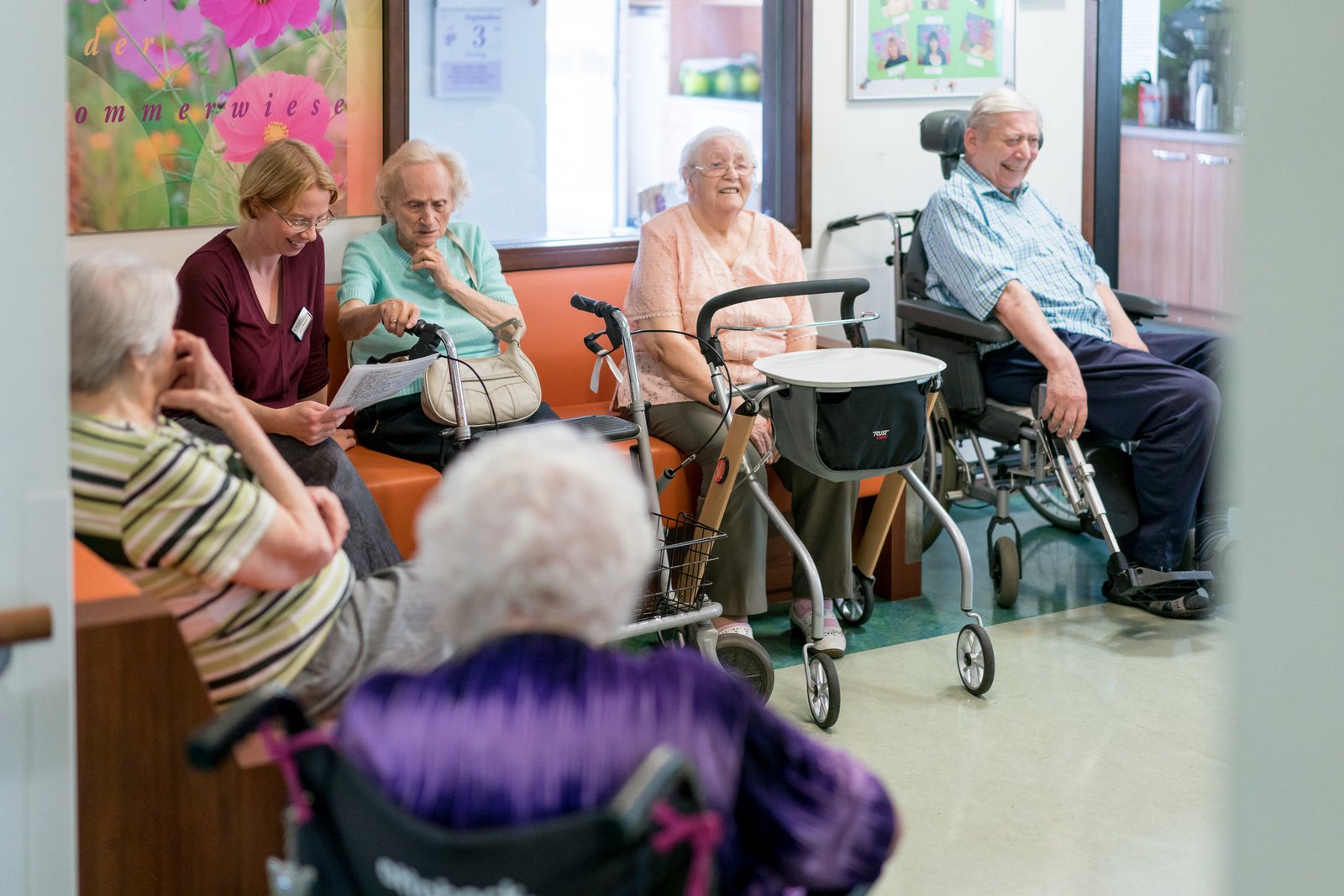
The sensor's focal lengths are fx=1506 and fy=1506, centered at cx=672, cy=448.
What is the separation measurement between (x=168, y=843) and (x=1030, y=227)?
10.8 feet

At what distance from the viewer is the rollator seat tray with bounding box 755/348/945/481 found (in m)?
3.33

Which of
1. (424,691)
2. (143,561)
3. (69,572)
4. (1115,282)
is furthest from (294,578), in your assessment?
(1115,282)

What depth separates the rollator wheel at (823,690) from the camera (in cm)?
332

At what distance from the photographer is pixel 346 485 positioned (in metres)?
3.12

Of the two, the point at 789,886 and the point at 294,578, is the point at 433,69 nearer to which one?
the point at 294,578

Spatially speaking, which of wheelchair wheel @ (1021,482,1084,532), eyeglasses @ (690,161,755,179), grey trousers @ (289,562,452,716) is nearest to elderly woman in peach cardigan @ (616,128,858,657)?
eyeglasses @ (690,161,755,179)

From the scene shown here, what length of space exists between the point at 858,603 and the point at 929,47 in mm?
2130

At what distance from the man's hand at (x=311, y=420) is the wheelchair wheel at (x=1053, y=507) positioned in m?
2.55

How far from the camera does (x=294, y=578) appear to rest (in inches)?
80.8

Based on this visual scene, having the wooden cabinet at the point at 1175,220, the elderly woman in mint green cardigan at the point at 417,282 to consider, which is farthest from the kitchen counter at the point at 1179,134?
the elderly woman in mint green cardigan at the point at 417,282

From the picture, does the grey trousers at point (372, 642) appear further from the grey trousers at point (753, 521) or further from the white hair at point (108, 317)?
the grey trousers at point (753, 521)

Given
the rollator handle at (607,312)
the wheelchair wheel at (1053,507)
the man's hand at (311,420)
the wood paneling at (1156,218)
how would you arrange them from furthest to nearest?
the wood paneling at (1156,218), the wheelchair wheel at (1053,507), the rollator handle at (607,312), the man's hand at (311,420)

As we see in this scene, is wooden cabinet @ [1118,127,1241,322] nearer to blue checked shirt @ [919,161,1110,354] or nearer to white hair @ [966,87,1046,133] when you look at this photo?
blue checked shirt @ [919,161,1110,354]

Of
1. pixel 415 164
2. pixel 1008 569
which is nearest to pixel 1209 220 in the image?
pixel 1008 569
